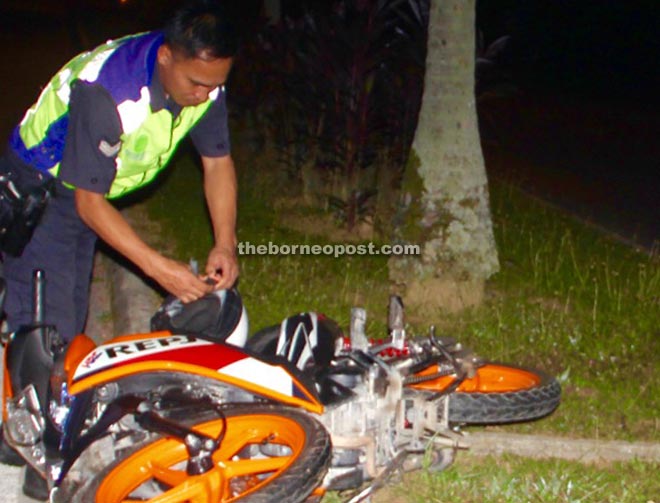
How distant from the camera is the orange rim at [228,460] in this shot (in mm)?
3154

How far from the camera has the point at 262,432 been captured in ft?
10.8

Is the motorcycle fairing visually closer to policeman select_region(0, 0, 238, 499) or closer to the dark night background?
policeman select_region(0, 0, 238, 499)

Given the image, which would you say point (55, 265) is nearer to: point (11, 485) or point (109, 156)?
point (109, 156)

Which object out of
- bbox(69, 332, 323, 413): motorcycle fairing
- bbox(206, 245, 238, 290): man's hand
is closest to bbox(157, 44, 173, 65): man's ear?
bbox(206, 245, 238, 290): man's hand

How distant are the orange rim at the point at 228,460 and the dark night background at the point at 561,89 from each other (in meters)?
4.62

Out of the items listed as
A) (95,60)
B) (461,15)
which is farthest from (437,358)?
(461,15)

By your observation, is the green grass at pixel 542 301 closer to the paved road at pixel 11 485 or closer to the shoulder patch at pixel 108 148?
the paved road at pixel 11 485

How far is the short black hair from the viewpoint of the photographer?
3285 millimetres

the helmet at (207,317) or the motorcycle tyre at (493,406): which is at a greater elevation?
the helmet at (207,317)

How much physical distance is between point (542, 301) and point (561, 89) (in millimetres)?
18617

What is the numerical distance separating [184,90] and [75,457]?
1232 mm

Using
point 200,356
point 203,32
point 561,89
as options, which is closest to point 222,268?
point 200,356

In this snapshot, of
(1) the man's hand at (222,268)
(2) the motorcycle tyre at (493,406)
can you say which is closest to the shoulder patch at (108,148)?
(1) the man's hand at (222,268)

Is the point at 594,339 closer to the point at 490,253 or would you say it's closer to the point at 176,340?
the point at 490,253
